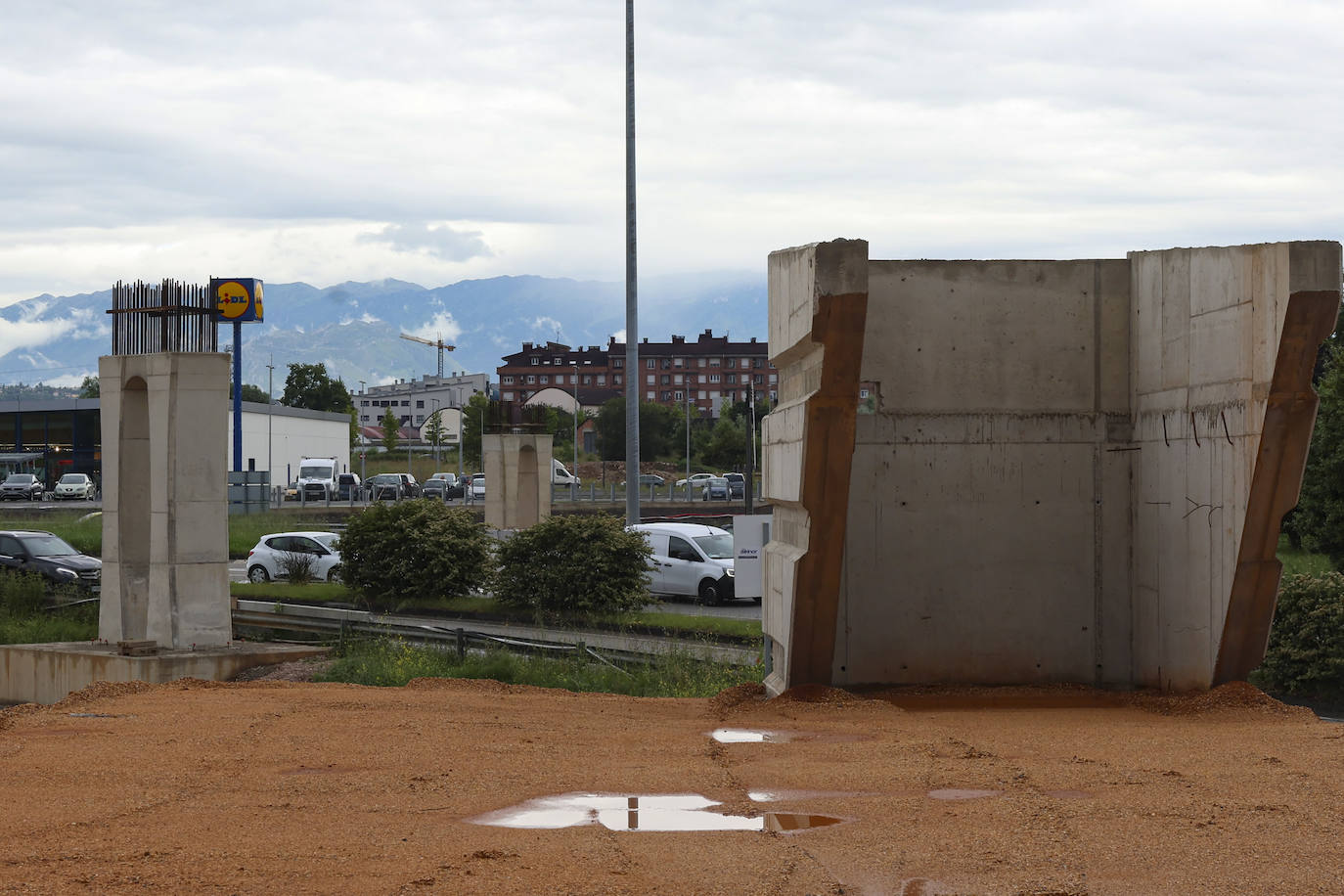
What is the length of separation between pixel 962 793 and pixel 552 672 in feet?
28.4

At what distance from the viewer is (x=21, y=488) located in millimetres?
72375

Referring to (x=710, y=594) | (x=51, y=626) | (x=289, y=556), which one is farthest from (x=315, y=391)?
(x=51, y=626)

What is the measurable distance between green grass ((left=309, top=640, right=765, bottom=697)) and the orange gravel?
267 cm

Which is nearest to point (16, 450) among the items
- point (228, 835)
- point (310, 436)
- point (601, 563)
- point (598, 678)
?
point (310, 436)

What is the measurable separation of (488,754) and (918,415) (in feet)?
17.9

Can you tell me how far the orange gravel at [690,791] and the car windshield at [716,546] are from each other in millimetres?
14279

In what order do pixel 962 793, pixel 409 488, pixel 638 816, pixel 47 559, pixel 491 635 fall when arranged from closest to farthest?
pixel 638 816, pixel 962 793, pixel 491 635, pixel 47 559, pixel 409 488

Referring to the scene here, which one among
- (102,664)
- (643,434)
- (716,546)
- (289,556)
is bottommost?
(102,664)

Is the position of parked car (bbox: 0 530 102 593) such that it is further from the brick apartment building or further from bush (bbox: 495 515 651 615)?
the brick apartment building

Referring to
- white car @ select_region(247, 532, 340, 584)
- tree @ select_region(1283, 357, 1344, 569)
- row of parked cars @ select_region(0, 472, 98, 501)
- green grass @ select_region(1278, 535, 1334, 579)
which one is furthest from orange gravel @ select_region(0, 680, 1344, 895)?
row of parked cars @ select_region(0, 472, 98, 501)

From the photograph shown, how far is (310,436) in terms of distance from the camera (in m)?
97.7

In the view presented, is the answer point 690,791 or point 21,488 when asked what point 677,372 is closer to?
point 21,488

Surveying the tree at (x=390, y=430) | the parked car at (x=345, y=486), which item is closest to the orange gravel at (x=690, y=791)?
the parked car at (x=345, y=486)

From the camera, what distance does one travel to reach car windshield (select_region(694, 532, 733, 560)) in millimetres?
26734
